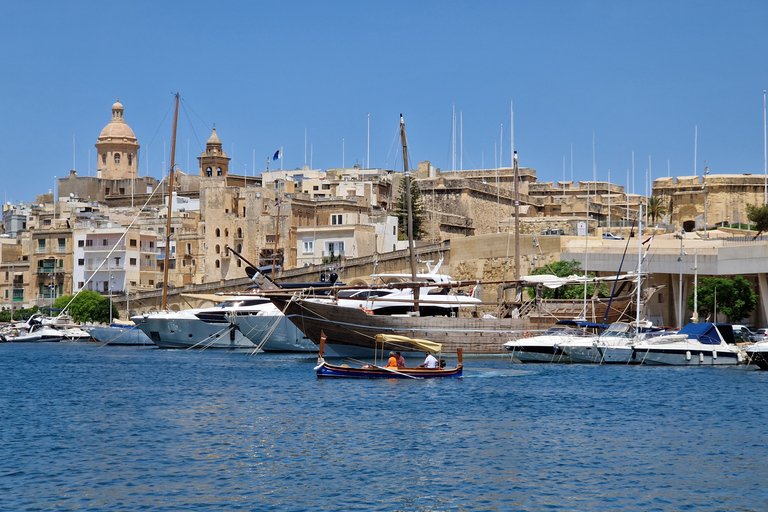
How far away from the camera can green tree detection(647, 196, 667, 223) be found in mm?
83438

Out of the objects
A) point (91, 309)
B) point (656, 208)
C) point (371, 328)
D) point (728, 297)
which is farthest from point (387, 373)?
point (656, 208)

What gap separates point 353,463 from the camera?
21875 millimetres

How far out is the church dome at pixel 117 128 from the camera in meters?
118

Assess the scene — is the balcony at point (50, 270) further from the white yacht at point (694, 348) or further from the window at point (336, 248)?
the white yacht at point (694, 348)

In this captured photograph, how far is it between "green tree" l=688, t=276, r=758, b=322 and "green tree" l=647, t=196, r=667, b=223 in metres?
27.0

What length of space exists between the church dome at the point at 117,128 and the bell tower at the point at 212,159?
36.3 ft

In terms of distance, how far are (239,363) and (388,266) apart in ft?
88.0

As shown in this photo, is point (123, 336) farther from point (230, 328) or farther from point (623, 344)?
point (623, 344)

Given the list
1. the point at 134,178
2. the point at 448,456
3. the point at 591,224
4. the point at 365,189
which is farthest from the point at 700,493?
the point at 134,178

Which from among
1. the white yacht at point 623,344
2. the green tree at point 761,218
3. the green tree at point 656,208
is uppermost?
the green tree at point 656,208

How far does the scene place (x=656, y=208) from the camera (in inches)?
3282

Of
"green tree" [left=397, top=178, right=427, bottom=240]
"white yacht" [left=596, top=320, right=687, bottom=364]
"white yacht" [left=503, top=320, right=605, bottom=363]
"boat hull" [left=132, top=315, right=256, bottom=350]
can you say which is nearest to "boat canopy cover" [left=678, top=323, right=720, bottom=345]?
"white yacht" [left=596, top=320, right=687, bottom=364]

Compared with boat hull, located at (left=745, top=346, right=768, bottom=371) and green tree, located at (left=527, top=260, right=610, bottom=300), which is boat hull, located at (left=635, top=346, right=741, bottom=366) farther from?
green tree, located at (left=527, top=260, right=610, bottom=300)

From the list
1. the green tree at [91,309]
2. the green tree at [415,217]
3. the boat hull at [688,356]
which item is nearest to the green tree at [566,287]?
the boat hull at [688,356]
